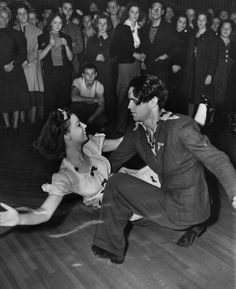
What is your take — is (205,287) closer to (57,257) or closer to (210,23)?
(57,257)

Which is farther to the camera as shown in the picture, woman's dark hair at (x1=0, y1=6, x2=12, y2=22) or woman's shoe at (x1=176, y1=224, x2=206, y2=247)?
woman's dark hair at (x1=0, y1=6, x2=12, y2=22)

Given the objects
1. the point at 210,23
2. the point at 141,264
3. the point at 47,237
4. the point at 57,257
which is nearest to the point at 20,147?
the point at 47,237

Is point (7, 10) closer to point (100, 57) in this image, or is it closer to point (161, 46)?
point (100, 57)

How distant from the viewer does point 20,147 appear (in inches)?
141

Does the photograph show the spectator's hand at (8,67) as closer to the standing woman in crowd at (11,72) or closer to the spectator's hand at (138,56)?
the standing woman in crowd at (11,72)

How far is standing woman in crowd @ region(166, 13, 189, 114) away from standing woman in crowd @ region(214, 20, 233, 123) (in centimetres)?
40

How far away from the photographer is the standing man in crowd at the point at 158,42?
374 cm

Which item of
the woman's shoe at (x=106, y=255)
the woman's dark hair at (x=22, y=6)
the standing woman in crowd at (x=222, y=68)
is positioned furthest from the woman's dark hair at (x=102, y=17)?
the woman's shoe at (x=106, y=255)

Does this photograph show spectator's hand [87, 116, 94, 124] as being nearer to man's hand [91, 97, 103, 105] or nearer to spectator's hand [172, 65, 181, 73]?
man's hand [91, 97, 103, 105]

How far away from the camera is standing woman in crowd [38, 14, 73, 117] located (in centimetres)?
379

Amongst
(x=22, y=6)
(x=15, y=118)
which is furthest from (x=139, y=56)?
(x=15, y=118)

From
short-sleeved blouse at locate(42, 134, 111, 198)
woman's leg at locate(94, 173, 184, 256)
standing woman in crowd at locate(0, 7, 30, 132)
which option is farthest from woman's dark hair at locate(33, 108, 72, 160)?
standing woman in crowd at locate(0, 7, 30, 132)

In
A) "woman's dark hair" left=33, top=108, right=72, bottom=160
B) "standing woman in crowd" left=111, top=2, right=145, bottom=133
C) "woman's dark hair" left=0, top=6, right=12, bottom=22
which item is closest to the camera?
"woman's dark hair" left=33, top=108, right=72, bottom=160

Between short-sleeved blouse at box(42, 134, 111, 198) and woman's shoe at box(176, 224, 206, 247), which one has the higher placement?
short-sleeved blouse at box(42, 134, 111, 198)
